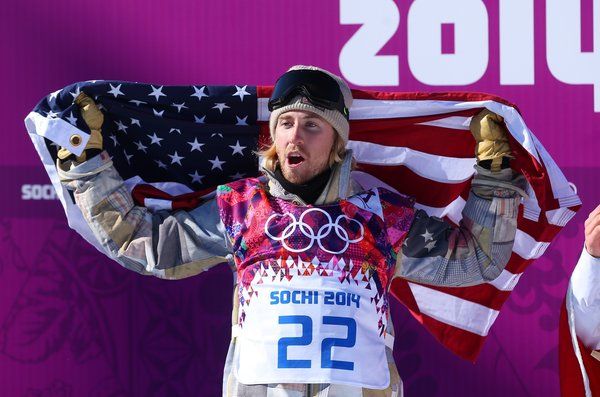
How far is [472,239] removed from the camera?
3.04 meters

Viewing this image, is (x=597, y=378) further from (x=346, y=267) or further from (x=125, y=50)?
(x=125, y=50)

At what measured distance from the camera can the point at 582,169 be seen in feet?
11.6

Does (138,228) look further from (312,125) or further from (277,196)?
(312,125)

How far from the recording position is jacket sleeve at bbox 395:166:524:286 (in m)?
3.00

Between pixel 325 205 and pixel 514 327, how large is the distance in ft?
3.43

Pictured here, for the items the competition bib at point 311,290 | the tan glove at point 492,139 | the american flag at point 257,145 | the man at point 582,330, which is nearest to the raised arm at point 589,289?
the man at point 582,330

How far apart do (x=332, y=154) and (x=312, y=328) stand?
53cm

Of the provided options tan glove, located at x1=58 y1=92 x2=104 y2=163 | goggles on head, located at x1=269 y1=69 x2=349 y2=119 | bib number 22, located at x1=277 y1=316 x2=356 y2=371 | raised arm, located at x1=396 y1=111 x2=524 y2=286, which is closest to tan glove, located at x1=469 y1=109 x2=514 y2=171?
raised arm, located at x1=396 y1=111 x2=524 y2=286

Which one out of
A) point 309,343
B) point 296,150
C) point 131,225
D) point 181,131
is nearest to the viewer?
point 309,343

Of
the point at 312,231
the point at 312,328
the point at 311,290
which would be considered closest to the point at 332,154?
the point at 312,231

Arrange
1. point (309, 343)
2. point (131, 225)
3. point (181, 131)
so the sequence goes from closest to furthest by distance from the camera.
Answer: point (309, 343), point (131, 225), point (181, 131)

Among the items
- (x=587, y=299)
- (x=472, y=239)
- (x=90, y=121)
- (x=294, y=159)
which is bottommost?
(x=587, y=299)

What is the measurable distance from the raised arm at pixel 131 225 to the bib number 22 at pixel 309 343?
373mm

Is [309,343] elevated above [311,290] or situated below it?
below
